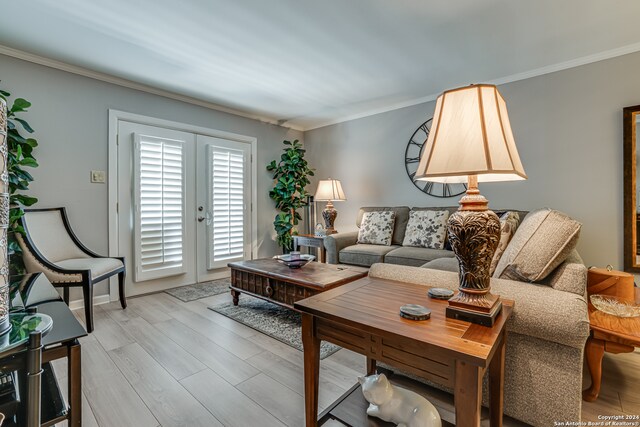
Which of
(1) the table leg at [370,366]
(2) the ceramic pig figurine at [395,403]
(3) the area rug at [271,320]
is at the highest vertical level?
(2) the ceramic pig figurine at [395,403]

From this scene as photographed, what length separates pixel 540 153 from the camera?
9.66 ft

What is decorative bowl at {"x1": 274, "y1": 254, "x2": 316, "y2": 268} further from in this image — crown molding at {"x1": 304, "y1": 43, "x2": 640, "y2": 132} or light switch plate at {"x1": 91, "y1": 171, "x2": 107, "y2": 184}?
crown molding at {"x1": 304, "y1": 43, "x2": 640, "y2": 132}

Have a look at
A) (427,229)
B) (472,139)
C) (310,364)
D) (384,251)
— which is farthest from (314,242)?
(472,139)

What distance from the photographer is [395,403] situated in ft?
3.64

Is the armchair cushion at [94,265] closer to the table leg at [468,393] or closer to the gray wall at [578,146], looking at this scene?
the table leg at [468,393]

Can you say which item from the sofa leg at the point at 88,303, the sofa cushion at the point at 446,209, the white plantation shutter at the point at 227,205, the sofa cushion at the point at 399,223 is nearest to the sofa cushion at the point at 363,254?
the sofa cushion at the point at 399,223

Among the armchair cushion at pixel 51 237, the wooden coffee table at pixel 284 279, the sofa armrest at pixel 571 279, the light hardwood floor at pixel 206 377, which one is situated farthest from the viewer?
the armchair cushion at pixel 51 237

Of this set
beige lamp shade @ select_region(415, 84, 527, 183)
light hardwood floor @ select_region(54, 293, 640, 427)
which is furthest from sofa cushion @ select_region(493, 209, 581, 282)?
light hardwood floor @ select_region(54, 293, 640, 427)

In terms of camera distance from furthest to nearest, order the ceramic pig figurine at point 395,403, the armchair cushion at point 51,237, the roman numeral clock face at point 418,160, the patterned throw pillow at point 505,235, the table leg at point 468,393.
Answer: the roman numeral clock face at point 418,160 → the armchair cushion at point 51,237 → the patterned throw pillow at point 505,235 → the ceramic pig figurine at point 395,403 → the table leg at point 468,393

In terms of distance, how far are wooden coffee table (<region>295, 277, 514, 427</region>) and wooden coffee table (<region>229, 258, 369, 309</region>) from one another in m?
0.83

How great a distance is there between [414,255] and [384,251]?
1.15 feet

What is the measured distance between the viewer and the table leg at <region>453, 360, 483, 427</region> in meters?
0.79

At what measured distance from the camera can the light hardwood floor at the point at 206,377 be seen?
1.39 metres

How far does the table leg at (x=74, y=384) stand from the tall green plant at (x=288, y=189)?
356 cm
